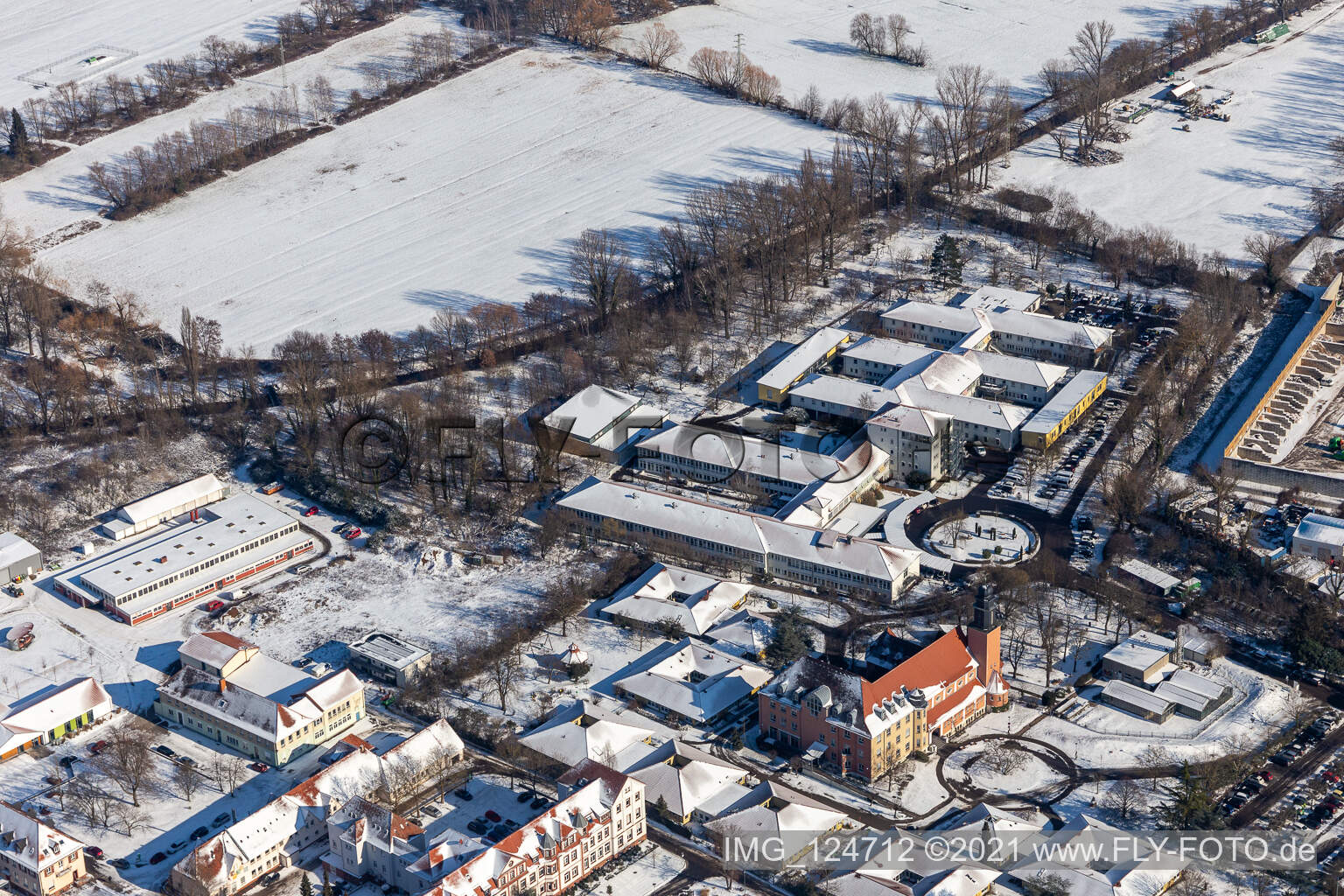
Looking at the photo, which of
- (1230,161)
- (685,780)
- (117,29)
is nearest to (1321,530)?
(685,780)

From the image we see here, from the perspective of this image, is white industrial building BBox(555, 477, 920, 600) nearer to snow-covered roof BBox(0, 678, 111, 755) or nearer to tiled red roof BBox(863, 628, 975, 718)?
A: tiled red roof BBox(863, 628, 975, 718)

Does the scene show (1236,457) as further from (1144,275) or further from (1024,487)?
(1144,275)

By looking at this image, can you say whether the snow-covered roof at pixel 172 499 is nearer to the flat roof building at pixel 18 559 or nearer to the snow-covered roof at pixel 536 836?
the flat roof building at pixel 18 559

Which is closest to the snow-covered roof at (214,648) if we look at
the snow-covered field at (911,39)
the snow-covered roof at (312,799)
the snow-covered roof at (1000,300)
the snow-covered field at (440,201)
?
the snow-covered roof at (312,799)

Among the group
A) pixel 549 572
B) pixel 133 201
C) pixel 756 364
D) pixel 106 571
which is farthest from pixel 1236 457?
pixel 133 201

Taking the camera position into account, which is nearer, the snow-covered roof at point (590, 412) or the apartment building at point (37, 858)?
the apartment building at point (37, 858)

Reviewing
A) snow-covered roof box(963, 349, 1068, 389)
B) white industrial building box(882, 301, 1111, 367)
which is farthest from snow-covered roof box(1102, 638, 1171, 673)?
white industrial building box(882, 301, 1111, 367)
